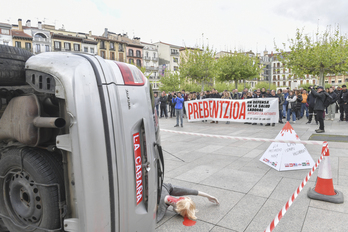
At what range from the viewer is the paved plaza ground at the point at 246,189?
10.7ft

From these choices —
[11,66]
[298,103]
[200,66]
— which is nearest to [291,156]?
[11,66]

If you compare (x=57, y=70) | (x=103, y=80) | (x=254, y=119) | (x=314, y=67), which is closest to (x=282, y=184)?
(x=103, y=80)

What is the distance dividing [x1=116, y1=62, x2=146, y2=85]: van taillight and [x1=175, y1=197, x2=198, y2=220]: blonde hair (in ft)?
5.88

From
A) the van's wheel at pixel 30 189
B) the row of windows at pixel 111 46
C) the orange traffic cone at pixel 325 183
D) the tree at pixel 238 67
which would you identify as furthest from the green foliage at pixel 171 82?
the van's wheel at pixel 30 189

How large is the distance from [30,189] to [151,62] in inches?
2952

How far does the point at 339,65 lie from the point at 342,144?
598 inches

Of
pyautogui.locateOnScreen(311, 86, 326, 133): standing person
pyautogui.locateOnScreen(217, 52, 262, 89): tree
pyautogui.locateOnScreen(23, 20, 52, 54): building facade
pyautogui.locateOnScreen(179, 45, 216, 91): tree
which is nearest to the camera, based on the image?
pyautogui.locateOnScreen(311, 86, 326, 133): standing person

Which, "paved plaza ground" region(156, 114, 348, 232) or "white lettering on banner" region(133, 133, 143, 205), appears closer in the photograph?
"white lettering on banner" region(133, 133, 143, 205)

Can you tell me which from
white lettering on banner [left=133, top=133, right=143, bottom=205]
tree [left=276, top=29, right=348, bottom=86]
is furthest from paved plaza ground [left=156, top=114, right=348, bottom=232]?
tree [left=276, top=29, right=348, bottom=86]

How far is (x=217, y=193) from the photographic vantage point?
4.25 m

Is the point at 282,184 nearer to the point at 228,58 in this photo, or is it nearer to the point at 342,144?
the point at 342,144

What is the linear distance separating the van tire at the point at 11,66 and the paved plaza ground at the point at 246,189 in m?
2.34

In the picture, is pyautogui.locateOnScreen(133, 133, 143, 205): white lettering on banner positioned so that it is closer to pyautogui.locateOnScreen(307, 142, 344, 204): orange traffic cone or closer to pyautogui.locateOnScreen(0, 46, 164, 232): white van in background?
pyautogui.locateOnScreen(0, 46, 164, 232): white van in background

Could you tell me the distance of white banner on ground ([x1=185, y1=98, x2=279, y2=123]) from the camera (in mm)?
12203
